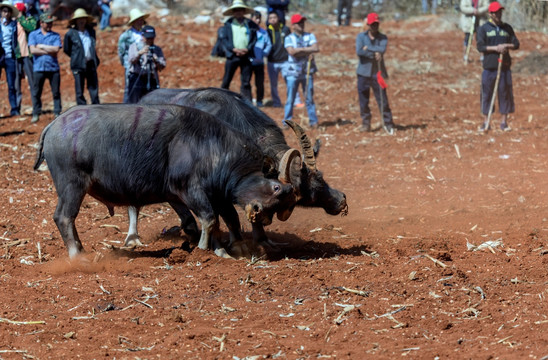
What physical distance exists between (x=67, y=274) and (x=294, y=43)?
9921 mm

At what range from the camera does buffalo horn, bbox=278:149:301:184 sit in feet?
27.0

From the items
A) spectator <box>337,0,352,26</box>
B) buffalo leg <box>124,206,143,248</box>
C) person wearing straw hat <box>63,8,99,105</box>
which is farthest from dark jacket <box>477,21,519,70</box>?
spectator <box>337,0,352,26</box>

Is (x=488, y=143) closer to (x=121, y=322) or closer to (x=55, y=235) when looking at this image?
(x=55, y=235)

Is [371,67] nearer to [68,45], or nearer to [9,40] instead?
[68,45]

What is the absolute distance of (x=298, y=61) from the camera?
17047mm

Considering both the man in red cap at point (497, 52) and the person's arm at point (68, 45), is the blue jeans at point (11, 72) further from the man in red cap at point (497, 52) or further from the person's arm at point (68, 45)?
the man in red cap at point (497, 52)

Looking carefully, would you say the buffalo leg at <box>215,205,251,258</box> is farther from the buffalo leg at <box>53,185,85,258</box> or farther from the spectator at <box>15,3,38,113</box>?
the spectator at <box>15,3,38,113</box>

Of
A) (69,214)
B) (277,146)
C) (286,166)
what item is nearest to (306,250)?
(277,146)

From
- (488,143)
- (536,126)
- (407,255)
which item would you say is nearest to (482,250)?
(407,255)

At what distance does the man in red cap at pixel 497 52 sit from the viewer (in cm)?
1550

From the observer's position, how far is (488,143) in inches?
579

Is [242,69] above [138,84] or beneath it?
beneath

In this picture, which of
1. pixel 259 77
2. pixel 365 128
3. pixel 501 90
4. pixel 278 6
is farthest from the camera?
pixel 278 6

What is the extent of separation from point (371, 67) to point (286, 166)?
8.72 meters
